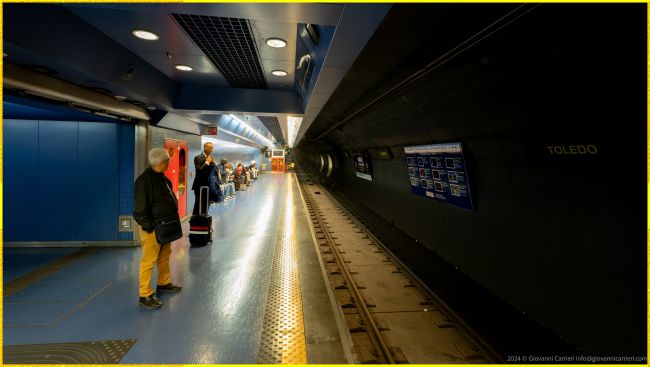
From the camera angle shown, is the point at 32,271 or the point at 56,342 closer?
the point at 56,342

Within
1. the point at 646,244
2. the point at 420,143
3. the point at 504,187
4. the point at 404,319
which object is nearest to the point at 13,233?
the point at 404,319

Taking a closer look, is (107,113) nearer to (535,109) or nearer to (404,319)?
(404,319)

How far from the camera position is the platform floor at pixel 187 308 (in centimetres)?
307

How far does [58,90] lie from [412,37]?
4.18m

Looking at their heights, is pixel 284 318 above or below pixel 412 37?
below

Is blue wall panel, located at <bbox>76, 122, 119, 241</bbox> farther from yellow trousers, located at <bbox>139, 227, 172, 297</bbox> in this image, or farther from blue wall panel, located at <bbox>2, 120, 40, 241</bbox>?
yellow trousers, located at <bbox>139, 227, 172, 297</bbox>

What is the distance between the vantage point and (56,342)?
3066 mm

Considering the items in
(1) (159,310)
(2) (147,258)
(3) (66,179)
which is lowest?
(1) (159,310)

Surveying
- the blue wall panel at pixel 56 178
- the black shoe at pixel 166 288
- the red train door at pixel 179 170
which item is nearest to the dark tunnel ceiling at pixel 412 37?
the black shoe at pixel 166 288

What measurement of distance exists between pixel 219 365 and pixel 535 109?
3.82 metres

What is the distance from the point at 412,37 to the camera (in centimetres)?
338

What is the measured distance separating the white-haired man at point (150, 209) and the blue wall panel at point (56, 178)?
3354 mm

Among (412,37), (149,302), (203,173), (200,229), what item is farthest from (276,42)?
(200,229)

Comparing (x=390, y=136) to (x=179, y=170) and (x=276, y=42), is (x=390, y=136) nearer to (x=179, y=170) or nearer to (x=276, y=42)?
(x=276, y=42)
